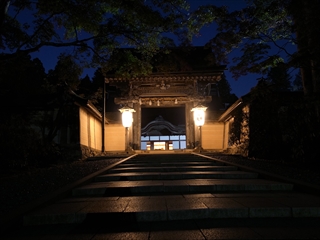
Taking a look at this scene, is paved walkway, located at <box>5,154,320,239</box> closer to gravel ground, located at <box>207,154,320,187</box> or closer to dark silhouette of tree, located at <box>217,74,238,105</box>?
gravel ground, located at <box>207,154,320,187</box>

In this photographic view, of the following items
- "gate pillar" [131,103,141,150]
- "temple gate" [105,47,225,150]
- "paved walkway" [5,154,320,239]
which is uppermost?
"temple gate" [105,47,225,150]

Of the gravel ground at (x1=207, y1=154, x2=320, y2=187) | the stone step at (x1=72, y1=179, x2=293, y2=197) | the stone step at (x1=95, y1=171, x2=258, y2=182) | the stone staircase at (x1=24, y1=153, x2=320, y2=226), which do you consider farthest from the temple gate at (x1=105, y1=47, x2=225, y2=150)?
the stone staircase at (x1=24, y1=153, x2=320, y2=226)

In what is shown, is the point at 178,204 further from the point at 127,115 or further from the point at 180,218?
the point at 127,115

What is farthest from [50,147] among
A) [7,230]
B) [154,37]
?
[7,230]

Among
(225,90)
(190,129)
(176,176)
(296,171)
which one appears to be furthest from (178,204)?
(225,90)

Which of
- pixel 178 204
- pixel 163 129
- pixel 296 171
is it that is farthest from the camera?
pixel 163 129

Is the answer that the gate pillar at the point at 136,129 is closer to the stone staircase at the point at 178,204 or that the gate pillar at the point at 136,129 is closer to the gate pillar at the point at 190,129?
the gate pillar at the point at 190,129

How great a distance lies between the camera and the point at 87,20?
746cm

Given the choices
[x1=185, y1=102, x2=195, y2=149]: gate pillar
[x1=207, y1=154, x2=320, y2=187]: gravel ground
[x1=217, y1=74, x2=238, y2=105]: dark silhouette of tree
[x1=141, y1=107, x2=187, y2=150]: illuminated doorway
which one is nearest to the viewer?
[x1=207, y1=154, x2=320, y2=187]: gravel ground

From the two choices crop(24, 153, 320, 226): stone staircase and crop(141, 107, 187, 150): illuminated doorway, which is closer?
crop(24, 153, 320, 226): stone staircase

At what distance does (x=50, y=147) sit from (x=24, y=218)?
838 cm

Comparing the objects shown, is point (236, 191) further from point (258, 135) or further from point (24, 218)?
point (258, 135)

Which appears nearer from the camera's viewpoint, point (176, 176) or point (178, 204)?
point (178, 204)

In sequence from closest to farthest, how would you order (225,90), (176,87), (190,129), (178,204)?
(178,204)
(190,129)
(176,87)
(225,90)
